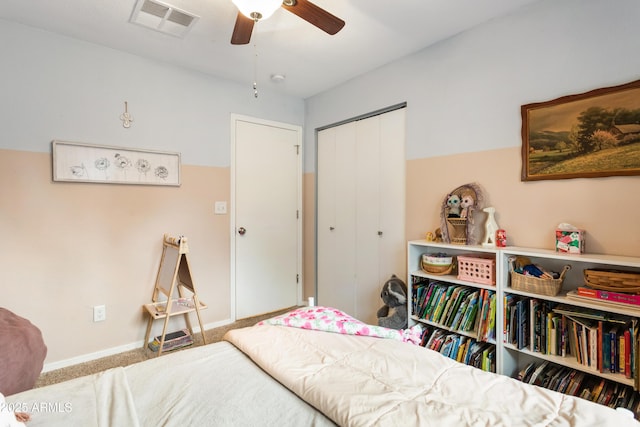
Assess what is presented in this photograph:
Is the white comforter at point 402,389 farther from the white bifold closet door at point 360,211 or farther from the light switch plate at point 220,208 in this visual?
the light switch plate at point 220,208

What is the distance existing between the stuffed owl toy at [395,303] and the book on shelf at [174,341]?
1.62m

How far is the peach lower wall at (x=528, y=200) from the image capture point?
1.66m

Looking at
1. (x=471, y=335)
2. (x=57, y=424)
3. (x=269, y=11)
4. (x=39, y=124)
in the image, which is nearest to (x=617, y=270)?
(x=471, y=335)

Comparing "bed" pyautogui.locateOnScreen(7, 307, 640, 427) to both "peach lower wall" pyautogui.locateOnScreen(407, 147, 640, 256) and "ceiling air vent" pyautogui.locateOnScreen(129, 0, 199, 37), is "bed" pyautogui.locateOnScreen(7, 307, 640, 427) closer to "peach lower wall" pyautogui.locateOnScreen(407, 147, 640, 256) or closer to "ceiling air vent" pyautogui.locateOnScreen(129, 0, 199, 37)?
"peach lower wall" pyautogui.locateOnScreen(407, 147, 640, 256)

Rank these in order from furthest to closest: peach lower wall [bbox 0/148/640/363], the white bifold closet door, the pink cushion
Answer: the white bifold closet door → peach lower wall [bbox 0/148/640/363] → the pink cushion

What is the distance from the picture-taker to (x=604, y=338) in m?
1.52

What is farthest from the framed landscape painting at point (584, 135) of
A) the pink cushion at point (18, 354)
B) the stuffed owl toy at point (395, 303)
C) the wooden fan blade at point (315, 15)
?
the pink cushion at point (18, 354)

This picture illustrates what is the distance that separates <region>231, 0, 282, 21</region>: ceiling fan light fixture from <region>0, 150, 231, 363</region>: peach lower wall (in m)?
1.71

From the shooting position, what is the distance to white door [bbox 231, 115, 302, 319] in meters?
3.20

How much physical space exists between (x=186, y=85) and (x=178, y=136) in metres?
0.47

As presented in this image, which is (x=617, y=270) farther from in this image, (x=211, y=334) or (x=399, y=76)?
(x=211, y=334)

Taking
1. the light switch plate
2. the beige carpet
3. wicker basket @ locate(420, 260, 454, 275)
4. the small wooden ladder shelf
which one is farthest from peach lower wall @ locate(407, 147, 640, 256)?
the beige carpet

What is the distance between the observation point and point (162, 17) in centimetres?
209

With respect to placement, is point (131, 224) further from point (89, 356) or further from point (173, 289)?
point (89, 356)
